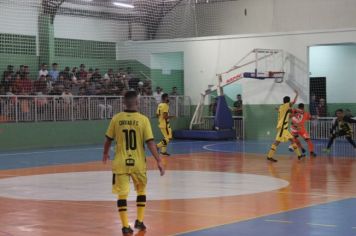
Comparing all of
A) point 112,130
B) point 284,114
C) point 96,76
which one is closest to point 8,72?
point 96,76

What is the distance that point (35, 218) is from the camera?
11.2 m

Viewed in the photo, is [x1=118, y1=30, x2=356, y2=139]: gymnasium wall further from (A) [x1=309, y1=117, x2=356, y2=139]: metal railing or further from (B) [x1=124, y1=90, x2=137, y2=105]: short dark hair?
(B) [x1=124, y1=90, x2=137, y2=105]: short dark hair

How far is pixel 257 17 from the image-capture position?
1462 inches

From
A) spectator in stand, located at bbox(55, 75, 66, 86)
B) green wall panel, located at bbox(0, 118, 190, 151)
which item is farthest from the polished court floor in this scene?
spectator in stand, located at bbox(55, 75, 66, 86)

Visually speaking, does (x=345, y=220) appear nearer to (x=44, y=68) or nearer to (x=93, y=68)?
(x=44, y=68)

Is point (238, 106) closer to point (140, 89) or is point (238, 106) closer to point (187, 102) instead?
point (187, 102)

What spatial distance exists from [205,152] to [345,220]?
15745 millimetres

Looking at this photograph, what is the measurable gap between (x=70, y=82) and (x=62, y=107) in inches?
52.6

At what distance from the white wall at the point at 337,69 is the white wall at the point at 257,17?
2.29 metres

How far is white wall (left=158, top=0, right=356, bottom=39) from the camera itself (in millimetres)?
34375

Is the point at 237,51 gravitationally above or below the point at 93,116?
above

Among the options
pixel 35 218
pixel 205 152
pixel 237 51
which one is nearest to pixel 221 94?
pixel 237 51

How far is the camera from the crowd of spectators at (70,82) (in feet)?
97.1

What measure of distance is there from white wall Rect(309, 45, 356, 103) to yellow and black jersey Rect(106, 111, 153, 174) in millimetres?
26725
